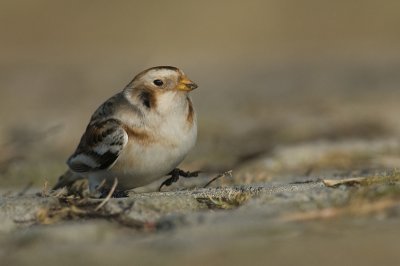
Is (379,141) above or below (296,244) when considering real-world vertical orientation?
below

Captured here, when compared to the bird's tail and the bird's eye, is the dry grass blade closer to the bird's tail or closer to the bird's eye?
the bird's eye

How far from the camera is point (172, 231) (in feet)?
12.1

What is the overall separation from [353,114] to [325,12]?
36.4 feet

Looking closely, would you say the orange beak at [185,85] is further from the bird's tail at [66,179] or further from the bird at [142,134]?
the bird's tail at [66,179]

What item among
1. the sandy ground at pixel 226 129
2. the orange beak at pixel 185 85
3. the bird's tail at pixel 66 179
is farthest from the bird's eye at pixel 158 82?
the bird's tail at pixel 66 179

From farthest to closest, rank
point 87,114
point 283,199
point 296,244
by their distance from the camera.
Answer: point 87,114 < point 283,199 < point 296,244

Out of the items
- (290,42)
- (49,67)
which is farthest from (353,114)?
(290,42)

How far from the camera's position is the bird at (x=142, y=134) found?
539cm

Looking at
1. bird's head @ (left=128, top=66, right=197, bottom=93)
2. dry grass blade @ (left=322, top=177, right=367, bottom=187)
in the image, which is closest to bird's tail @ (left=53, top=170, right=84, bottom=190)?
bird's head @ (left=128, top=66, right=197, bottom=93)

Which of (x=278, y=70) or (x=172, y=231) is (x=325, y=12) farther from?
(x=172, y=231)

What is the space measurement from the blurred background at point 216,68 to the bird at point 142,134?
119 cm

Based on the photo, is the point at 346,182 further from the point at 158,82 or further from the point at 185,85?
the point at 158,82

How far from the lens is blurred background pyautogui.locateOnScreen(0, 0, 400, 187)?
878cm

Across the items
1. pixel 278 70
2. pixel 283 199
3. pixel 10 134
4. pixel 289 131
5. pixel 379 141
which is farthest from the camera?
pixel 278 70
